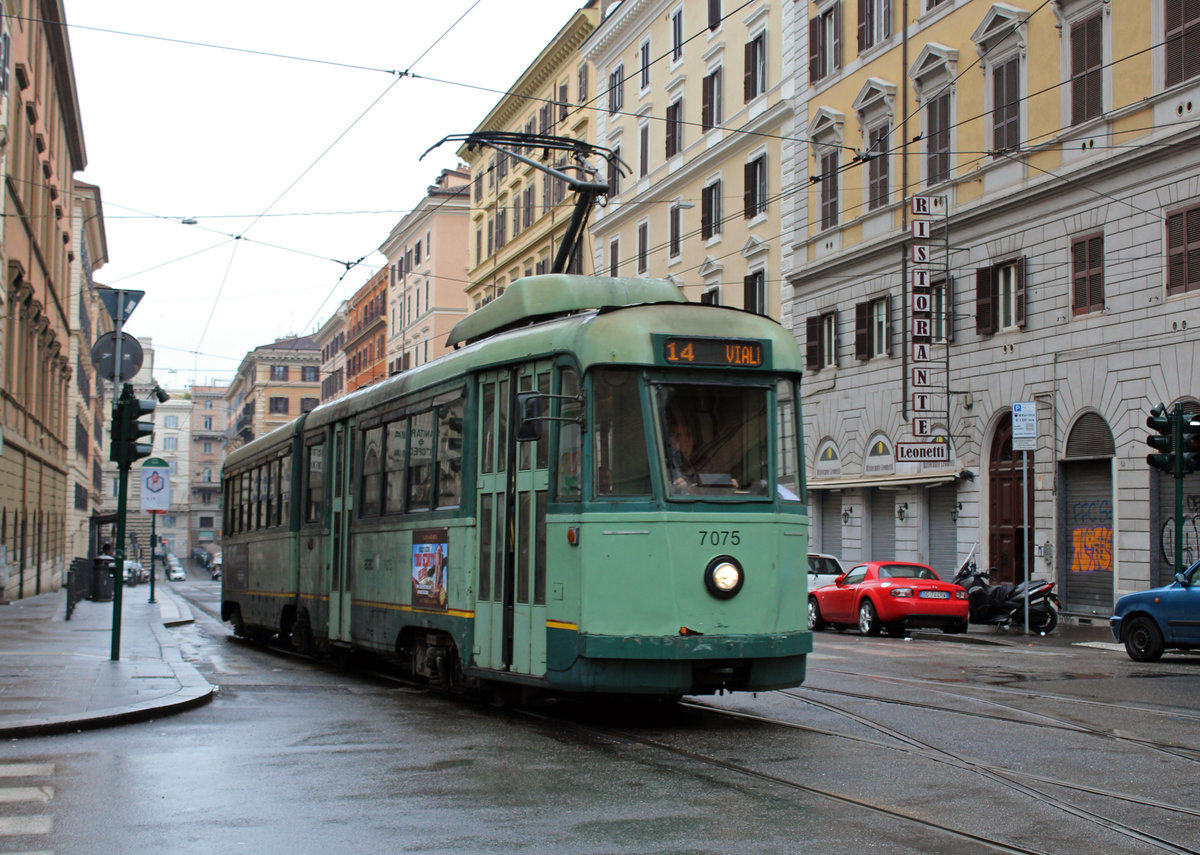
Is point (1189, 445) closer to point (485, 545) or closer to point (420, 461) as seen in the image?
point (420, 461)

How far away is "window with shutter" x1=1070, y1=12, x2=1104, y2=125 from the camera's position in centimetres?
2505

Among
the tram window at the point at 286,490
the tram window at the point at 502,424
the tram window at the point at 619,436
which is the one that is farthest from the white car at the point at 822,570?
the tram window at the point at 619,436

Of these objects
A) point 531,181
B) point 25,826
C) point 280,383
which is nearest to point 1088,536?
point 25,826

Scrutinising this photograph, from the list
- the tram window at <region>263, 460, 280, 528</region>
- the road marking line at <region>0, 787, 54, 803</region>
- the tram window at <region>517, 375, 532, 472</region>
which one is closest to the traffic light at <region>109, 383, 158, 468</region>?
the tram window at <region>263, 460, 280, 528</region>

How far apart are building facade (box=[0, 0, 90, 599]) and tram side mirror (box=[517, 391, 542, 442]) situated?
18325 millimetres

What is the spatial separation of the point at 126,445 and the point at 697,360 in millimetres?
7197

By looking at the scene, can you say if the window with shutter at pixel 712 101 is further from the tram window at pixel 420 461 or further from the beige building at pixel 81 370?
the tram window at pixel 420 461

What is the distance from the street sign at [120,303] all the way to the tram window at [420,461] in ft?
12.7

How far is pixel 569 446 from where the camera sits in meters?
10.3

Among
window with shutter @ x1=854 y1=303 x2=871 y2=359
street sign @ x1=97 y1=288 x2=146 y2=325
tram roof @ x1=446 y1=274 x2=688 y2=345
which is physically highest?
window with shutter @ x1=854 y1=303 x2=871 y2=359

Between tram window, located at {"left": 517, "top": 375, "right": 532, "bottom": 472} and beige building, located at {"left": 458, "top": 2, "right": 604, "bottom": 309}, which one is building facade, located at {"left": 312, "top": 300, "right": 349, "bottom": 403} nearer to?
beige building, located at {"left": 458, "top": 2, "right": 604, "bottom": 309}

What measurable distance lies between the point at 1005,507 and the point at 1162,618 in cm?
1100

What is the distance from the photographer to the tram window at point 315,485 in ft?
52.9

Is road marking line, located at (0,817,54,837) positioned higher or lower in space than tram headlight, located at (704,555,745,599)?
lower
